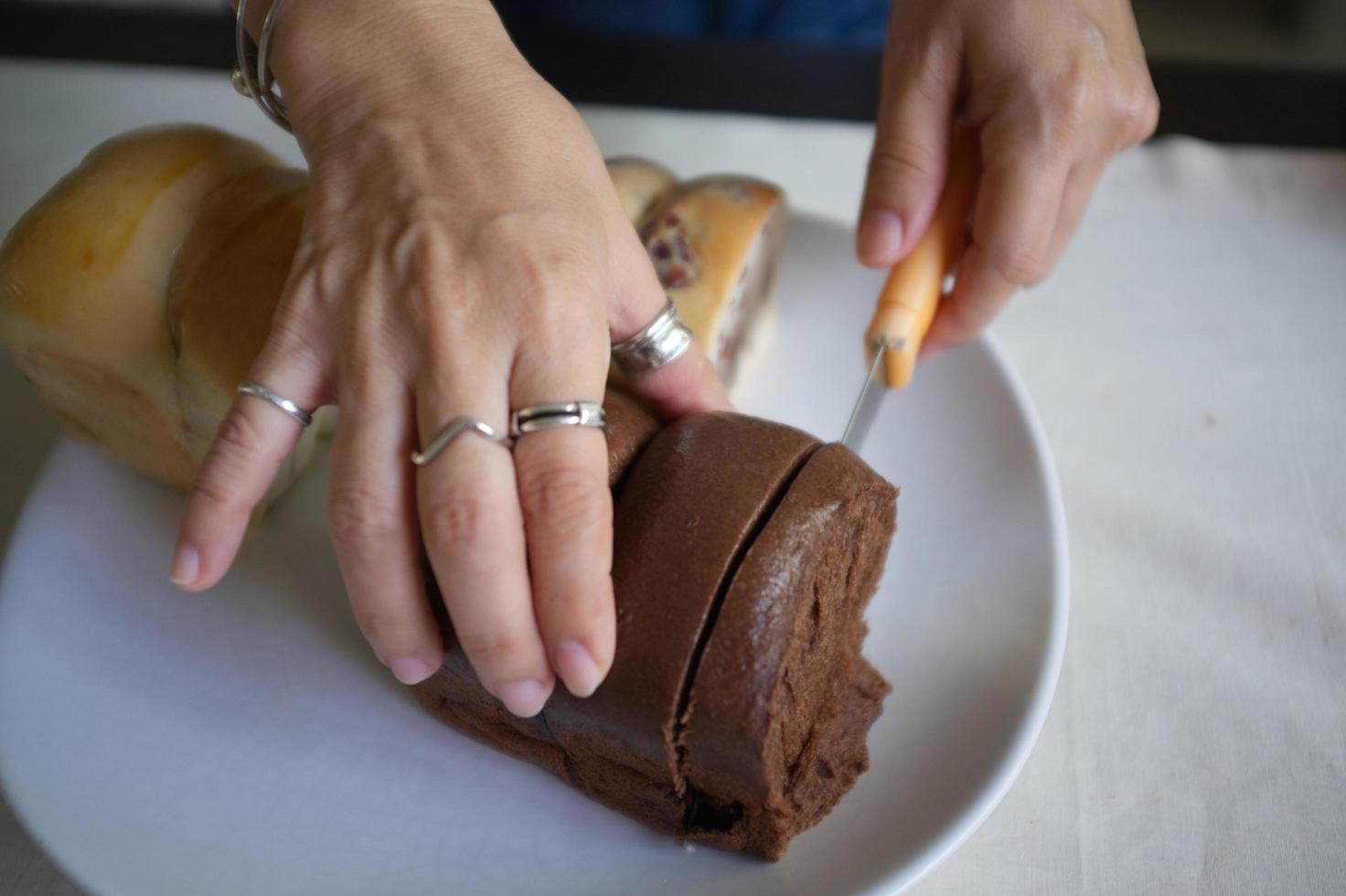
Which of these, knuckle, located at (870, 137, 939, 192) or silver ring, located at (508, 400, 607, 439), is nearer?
silver ring, located at (508, 400, 607, 439)

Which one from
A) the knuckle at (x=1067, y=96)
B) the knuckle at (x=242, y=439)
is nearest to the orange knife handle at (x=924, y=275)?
the knuckle at (x=1067, y=96)

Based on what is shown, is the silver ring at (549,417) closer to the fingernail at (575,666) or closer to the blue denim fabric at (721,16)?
the fingernail at (575,666)

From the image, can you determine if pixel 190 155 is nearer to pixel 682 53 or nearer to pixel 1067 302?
pixel 682 53

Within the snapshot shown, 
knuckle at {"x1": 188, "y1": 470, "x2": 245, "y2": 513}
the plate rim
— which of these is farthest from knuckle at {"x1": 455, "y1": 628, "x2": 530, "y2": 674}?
the plate rim

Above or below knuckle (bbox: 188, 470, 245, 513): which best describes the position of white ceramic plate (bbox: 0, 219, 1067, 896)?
below

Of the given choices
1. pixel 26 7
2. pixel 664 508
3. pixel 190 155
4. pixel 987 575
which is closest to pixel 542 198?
pixel 664 508

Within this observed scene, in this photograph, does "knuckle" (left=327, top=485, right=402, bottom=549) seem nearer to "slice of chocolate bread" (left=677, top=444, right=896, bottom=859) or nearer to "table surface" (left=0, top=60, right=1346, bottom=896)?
"slice of chocolate bread" (left=677, top=444, right=896, bottom=859)
